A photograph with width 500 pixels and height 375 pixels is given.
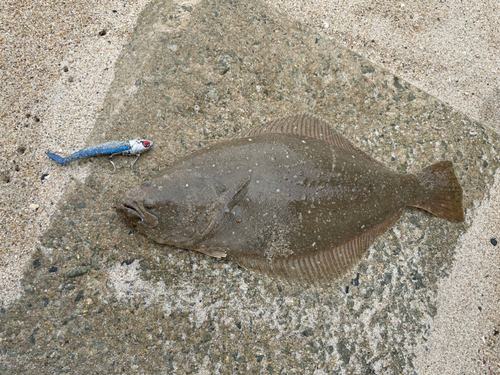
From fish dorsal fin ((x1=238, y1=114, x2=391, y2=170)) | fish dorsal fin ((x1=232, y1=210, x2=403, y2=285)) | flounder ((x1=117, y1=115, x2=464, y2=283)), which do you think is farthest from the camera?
fish dorsal fin ((x1=238, y1=114, x2=391, y2=170))

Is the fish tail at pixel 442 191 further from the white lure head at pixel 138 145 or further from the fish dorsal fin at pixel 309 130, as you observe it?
the white lure head at pixel 138 145

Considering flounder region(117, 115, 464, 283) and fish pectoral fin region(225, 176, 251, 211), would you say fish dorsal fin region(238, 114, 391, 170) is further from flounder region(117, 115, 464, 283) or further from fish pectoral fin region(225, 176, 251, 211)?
fish pectoral fin region(225, 176, 251, 211)

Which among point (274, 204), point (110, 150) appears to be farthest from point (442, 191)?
point (110, 150)

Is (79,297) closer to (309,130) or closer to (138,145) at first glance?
(138,145)

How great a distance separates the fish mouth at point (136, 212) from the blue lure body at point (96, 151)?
0.40 metres

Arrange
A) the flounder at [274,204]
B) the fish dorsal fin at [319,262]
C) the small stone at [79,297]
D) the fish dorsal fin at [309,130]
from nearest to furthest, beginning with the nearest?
the small stone at [79,297] < the flounder at [274,204] < the fish dorsal fin at [319,262] < the fish dorsal fin at [309,130]

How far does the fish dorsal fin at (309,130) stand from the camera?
265 centimetres

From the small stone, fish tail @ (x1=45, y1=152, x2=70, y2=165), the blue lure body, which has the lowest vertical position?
the small stone

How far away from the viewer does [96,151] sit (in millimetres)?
2398

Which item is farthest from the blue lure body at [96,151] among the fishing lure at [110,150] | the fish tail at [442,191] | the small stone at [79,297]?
the fish tail at [442,191]

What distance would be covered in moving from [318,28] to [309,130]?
3.81ft

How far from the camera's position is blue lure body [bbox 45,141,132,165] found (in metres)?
2.39

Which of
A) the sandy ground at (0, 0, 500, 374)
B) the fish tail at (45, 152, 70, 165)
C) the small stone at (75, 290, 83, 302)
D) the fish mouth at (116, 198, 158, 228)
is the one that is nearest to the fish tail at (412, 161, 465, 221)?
the sandy ground at (0, 0, 500, 374)

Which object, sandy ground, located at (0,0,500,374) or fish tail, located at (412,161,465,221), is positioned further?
fish tail, located at (412,161,465,221)
